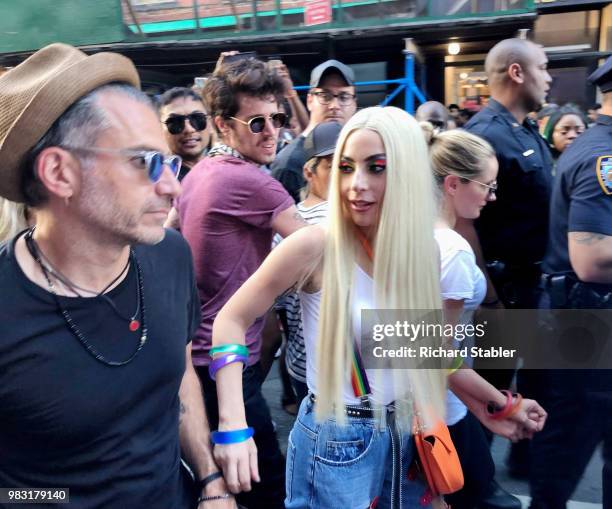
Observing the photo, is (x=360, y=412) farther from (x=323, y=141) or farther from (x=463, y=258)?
(x=323, y=141)

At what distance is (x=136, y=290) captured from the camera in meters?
1.48

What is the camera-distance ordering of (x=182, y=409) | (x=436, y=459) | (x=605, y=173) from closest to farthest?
(x=182, y=409)
(x=436, y=459)
(x=605, y=173)

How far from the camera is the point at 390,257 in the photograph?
183 cm

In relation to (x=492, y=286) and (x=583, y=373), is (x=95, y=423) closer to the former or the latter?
(x=583, y=373)

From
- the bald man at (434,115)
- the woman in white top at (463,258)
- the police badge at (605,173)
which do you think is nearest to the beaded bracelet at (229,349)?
the woman in white top at (463,258)

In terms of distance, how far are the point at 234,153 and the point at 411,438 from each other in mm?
1462

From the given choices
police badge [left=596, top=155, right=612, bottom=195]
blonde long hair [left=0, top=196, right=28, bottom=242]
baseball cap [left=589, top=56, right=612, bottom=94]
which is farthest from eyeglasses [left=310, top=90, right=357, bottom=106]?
blonde long hair [left=0, top=196, right=28, bottom=242]

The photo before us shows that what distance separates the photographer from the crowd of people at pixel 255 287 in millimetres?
1311

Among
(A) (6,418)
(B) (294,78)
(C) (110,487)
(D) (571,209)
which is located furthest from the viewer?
(B) (294,78)

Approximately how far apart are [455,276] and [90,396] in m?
1.56

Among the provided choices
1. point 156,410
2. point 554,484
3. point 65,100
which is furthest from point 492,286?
point 65,100

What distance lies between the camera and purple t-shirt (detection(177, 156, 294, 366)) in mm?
2402

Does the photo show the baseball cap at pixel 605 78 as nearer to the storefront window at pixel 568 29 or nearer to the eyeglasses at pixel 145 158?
the eyeglasses at pixel 145 158

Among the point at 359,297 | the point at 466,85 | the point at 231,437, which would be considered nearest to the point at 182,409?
the point at 231,437
